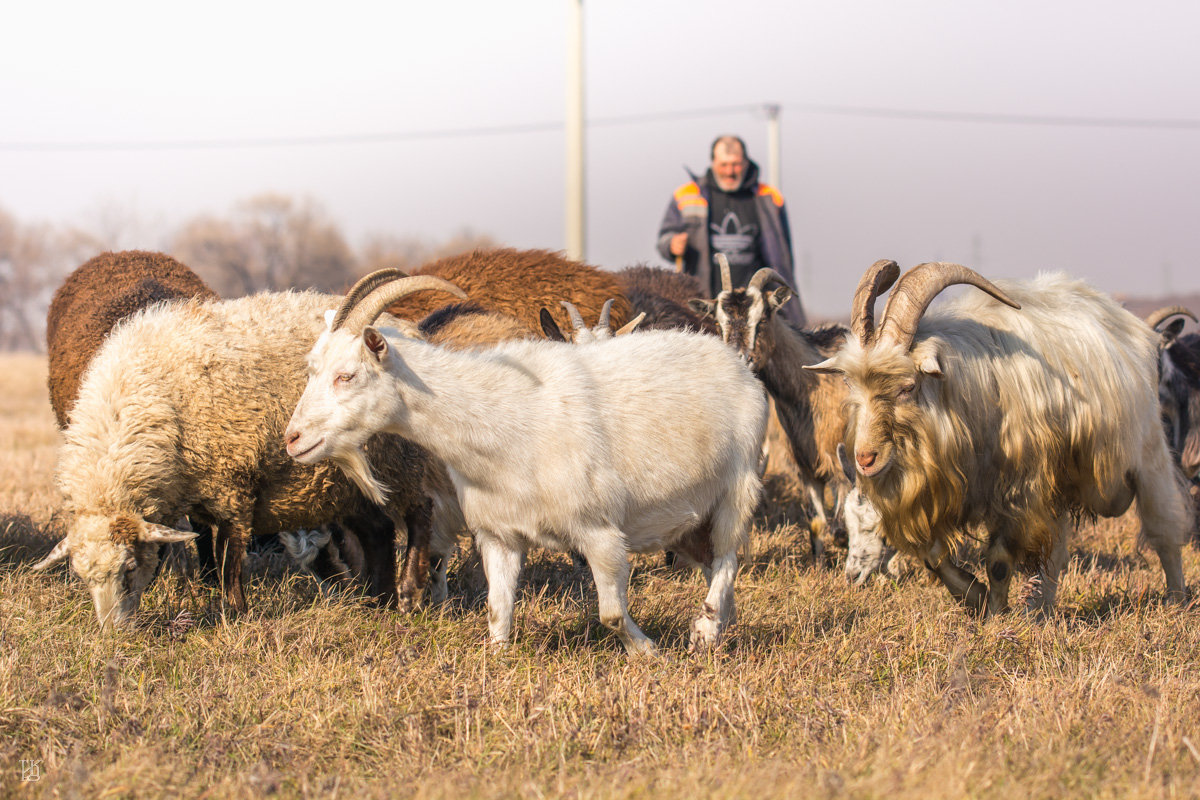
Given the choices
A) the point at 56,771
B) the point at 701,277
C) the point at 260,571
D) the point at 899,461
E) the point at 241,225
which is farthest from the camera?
the point at 241,225

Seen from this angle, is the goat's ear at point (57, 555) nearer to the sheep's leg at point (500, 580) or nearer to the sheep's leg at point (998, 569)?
the sheep's leg at point (500, 580)

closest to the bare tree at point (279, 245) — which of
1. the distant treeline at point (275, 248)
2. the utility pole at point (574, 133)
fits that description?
the distant treeline at point (275, 248)

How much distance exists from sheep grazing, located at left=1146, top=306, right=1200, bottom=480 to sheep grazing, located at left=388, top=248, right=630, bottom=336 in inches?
162

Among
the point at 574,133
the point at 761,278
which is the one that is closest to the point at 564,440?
the point at 761,278

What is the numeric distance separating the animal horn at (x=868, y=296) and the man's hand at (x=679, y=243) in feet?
15.5

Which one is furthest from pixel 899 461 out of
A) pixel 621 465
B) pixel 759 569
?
pixel 759 569

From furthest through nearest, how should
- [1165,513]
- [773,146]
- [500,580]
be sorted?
[773,146]
[1165,513]
[500,580]

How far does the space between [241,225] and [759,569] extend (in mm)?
57613

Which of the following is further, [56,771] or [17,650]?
[17,650]

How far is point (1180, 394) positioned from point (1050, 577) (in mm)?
3270

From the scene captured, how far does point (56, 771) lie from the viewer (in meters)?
3.41

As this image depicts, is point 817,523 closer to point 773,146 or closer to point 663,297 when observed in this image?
point 663,297

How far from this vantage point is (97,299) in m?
6.92

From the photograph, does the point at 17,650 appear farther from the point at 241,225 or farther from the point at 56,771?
the point at 241,225
